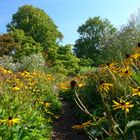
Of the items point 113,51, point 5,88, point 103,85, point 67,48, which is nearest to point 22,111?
point 5,88

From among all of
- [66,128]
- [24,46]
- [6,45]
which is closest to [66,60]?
[24,46]

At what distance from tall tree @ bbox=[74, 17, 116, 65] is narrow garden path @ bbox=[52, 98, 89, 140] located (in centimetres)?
3926

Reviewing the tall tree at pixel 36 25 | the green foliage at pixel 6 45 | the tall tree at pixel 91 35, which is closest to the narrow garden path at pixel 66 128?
the green foliage at pixel 6 45

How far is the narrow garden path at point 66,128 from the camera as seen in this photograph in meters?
8.52

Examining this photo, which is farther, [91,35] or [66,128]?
[91,35]

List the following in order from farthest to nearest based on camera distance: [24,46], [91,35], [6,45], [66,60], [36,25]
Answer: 1. [91,35]
2. [36,25]
3. [66,60]
4. [24,46]
5. [6,45]

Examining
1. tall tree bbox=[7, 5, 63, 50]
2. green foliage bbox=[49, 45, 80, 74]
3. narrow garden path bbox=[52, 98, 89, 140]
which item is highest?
tall tree bbox=[7, 5, 63, 50]

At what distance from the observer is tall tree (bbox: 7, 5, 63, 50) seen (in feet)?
140

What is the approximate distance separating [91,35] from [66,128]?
45780 millimetres

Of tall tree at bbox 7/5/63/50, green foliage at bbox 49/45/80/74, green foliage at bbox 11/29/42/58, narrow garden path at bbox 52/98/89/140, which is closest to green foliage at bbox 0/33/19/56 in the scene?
green foliage at bbox 11/29/42/58

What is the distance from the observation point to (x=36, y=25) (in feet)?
145

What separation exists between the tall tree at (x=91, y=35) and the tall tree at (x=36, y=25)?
6171 millimetres

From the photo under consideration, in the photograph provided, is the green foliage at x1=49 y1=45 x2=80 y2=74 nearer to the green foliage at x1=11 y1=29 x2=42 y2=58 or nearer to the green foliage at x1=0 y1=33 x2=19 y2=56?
the green foliage at x1=11 y1=29 x2=42 y2=58

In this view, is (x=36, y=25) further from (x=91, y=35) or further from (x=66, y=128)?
(x=66, y=128)
